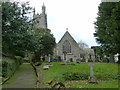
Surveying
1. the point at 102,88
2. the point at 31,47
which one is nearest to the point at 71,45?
the point at 31,47

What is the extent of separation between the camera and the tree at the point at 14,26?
568 inches

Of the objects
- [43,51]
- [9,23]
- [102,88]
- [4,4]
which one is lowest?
[102,88]

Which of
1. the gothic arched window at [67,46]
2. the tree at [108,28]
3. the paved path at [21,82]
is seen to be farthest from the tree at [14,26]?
the gothic arched window at [67,46]

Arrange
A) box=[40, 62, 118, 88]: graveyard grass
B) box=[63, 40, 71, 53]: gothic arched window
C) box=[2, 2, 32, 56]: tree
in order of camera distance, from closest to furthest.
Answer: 1. box=[40, 62, 118, 88]: graveyard grass
2. box=[2, 2, 32, 56]: tree
3. box=[63, 40, 71, 53]: gothic arched window

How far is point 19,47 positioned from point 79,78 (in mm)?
8302

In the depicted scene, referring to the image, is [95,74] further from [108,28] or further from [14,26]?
[108,28]

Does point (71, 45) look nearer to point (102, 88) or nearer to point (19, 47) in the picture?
point (19, 47)

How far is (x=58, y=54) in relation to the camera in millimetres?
44969

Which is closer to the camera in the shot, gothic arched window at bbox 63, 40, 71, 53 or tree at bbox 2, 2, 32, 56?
tree at bbox 2, 2, 32, 56

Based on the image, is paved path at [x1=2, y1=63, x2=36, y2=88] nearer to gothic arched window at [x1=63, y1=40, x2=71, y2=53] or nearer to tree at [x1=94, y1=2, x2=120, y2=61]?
tree at [x1=94, y1=2, x2=120, y2=61]

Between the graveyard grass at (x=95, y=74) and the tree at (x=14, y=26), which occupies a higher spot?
the tree at (x=14, y=26)

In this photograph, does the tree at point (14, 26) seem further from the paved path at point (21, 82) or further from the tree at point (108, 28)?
the tree at point (108, 28)

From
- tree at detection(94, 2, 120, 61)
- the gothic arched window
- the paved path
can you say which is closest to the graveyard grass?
the paved path

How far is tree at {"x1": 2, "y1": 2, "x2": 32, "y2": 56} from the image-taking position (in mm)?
14429
